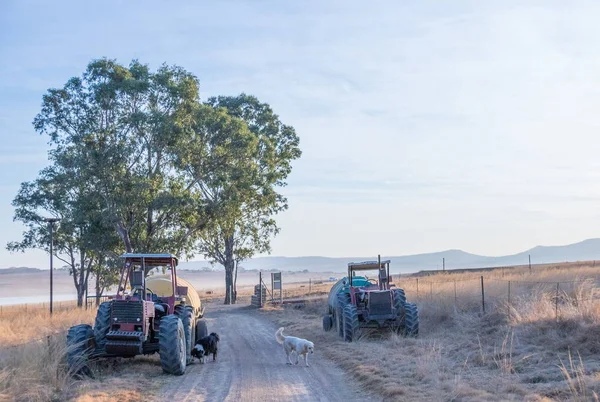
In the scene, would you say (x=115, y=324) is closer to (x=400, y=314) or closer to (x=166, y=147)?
(x=400, y=314)

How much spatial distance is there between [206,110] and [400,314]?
69.3ft

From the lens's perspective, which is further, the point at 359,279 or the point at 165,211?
the point at 165,211

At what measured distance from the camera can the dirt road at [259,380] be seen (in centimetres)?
1339

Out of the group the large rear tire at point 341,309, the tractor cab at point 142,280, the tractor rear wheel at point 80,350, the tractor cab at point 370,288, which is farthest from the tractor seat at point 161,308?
the tractor cab at point 370,288

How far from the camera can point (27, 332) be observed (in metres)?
24.4

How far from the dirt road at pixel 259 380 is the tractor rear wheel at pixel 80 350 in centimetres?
203

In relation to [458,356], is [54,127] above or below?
above

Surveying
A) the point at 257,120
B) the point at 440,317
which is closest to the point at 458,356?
the point at 440,317

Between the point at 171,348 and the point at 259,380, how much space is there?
230cm

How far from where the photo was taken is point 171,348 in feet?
52.0

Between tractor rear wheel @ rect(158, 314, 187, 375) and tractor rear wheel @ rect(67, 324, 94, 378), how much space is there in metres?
1.67

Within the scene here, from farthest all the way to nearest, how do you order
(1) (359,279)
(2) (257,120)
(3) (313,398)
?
(2) (257,120), (1) (359,279), (3) (313,398)

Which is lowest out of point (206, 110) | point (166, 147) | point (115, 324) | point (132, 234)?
point (115, 324)

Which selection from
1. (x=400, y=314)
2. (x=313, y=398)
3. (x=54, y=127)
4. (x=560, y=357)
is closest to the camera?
(x=313, y=398)
